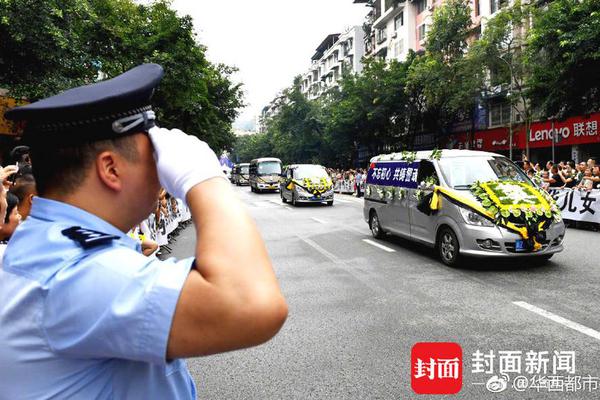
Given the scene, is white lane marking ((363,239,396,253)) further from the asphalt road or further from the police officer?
the police officer

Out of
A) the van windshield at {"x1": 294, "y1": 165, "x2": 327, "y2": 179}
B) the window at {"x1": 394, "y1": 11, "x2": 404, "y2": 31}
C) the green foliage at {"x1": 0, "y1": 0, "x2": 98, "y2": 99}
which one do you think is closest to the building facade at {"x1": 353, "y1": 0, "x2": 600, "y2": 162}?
the window at {"x1": 394, "y1": 11, "x2": 404, "y2": 31}

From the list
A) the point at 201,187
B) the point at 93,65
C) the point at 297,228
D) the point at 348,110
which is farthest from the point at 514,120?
the point at 201,187

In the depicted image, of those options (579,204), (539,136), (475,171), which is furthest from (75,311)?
(539,136)

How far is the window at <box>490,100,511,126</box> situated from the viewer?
98.8ft

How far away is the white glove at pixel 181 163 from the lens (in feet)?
3.43

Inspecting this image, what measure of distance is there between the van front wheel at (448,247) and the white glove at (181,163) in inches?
290

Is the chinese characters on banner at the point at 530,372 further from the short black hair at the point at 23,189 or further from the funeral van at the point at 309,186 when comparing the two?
the funeral van at the point at 309,186

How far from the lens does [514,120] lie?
29750mm

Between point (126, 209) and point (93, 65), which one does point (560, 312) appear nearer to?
point (126, 209)

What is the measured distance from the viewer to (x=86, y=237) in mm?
979

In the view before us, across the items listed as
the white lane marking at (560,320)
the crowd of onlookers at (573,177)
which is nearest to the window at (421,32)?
the crowd of onlookers at (573,177)

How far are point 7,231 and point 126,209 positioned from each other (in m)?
3.60

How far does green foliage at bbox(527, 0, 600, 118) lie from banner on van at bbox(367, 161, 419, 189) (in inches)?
331

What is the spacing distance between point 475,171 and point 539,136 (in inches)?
853
